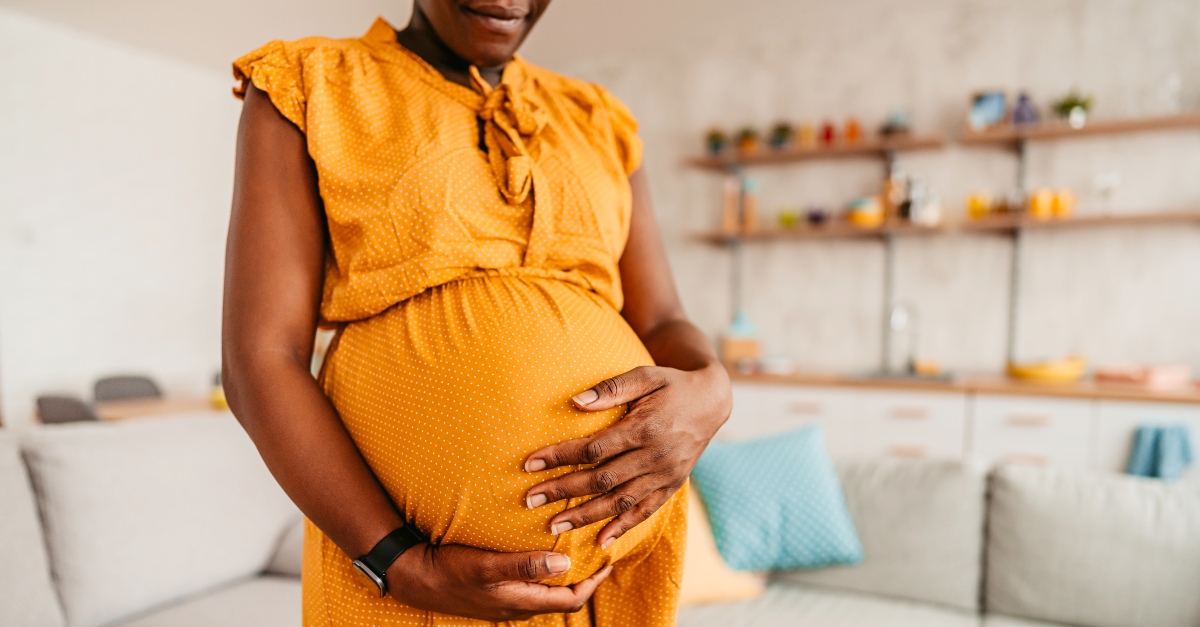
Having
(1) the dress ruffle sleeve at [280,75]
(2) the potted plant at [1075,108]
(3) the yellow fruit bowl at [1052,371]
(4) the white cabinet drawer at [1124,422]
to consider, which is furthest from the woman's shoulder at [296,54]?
(2) the potted plant at [1075,108]

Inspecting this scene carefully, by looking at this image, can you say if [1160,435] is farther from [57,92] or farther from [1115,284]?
[57,92]

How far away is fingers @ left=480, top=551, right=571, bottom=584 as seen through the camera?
0.53m

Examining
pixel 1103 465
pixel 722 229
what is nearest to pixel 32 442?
pixel 722 229

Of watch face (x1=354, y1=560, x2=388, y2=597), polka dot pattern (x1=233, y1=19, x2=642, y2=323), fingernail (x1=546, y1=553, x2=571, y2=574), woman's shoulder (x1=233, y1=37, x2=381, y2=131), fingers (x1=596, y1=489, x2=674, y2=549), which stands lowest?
watch face (x1=354, y1=560, x2=388, y2=597)

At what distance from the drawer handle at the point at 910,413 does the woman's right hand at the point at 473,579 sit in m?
2.96

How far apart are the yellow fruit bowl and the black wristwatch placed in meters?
3.29

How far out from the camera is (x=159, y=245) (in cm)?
461

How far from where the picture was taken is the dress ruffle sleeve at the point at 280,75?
2.00 feet

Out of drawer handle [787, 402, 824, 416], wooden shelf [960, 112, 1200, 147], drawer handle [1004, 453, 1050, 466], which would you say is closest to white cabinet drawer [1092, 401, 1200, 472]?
drawer handle [1004, 453, 1050, 466]

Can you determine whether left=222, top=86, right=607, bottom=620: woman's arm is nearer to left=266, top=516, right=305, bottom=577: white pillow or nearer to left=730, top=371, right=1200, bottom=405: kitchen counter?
left=266, top=516, right=305, bottom=577: white pillow

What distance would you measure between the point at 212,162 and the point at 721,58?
346cm

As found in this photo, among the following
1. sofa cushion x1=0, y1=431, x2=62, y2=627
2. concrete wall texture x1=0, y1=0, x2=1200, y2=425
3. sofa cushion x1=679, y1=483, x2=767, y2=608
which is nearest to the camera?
sofa cushion x1=0, y1=431, x2=62, y2=627

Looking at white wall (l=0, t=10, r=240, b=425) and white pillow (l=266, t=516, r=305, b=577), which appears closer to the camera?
white pillow (l=266, t=516, r=305, b=577)

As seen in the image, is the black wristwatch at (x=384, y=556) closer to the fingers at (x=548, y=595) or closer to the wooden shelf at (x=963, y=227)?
the fingers at (x=548, y=595)
